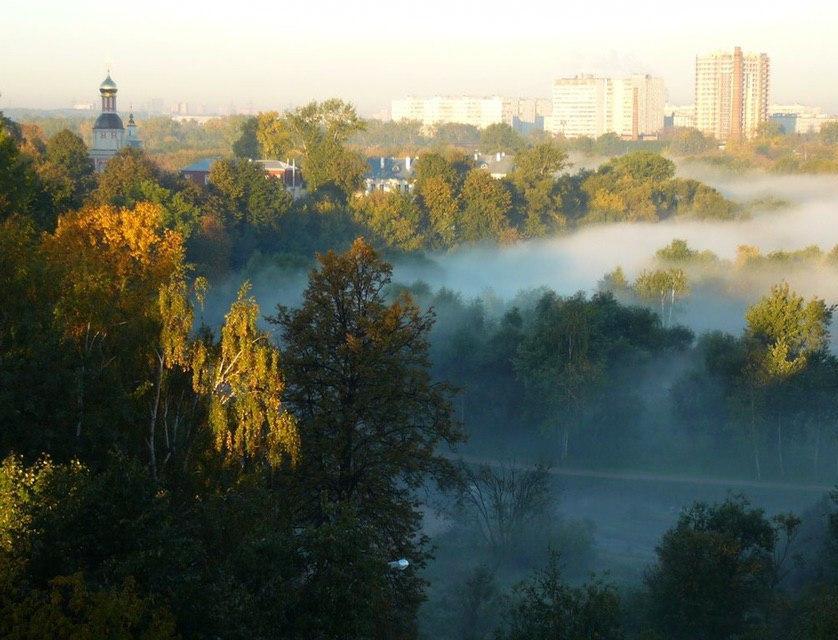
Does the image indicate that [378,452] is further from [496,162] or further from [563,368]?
[496,162]

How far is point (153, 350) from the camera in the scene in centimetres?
1262

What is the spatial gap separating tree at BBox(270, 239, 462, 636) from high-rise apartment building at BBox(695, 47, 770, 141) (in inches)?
4136

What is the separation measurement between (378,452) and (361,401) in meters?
0.52

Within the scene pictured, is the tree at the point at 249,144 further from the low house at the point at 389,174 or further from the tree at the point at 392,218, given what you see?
the tree at the point at 392,218

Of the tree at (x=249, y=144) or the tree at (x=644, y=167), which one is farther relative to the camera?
the tree at (x=644, y=167)

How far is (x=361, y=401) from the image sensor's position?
38.9 ft

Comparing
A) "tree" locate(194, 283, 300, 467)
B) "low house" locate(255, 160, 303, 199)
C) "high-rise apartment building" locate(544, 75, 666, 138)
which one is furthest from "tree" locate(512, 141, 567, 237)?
"high-rise apartment building" locate(544, 75, 666, 138)

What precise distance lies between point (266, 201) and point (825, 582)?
105 ft

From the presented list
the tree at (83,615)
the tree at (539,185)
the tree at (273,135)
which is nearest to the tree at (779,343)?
the tree at (83,615)

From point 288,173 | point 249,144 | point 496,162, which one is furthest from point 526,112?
point 288,173

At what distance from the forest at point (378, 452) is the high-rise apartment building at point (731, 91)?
274ft

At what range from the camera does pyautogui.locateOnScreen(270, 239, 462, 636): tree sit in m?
11.7

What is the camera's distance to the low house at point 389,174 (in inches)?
2322

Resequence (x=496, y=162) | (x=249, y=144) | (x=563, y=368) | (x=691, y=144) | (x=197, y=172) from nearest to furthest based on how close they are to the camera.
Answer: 1. (x=563, y=368)
2. (x=197, y=172)
3. (x=249, y=144)
4. (x=496, y=162)
5. (x=691, y=144)
